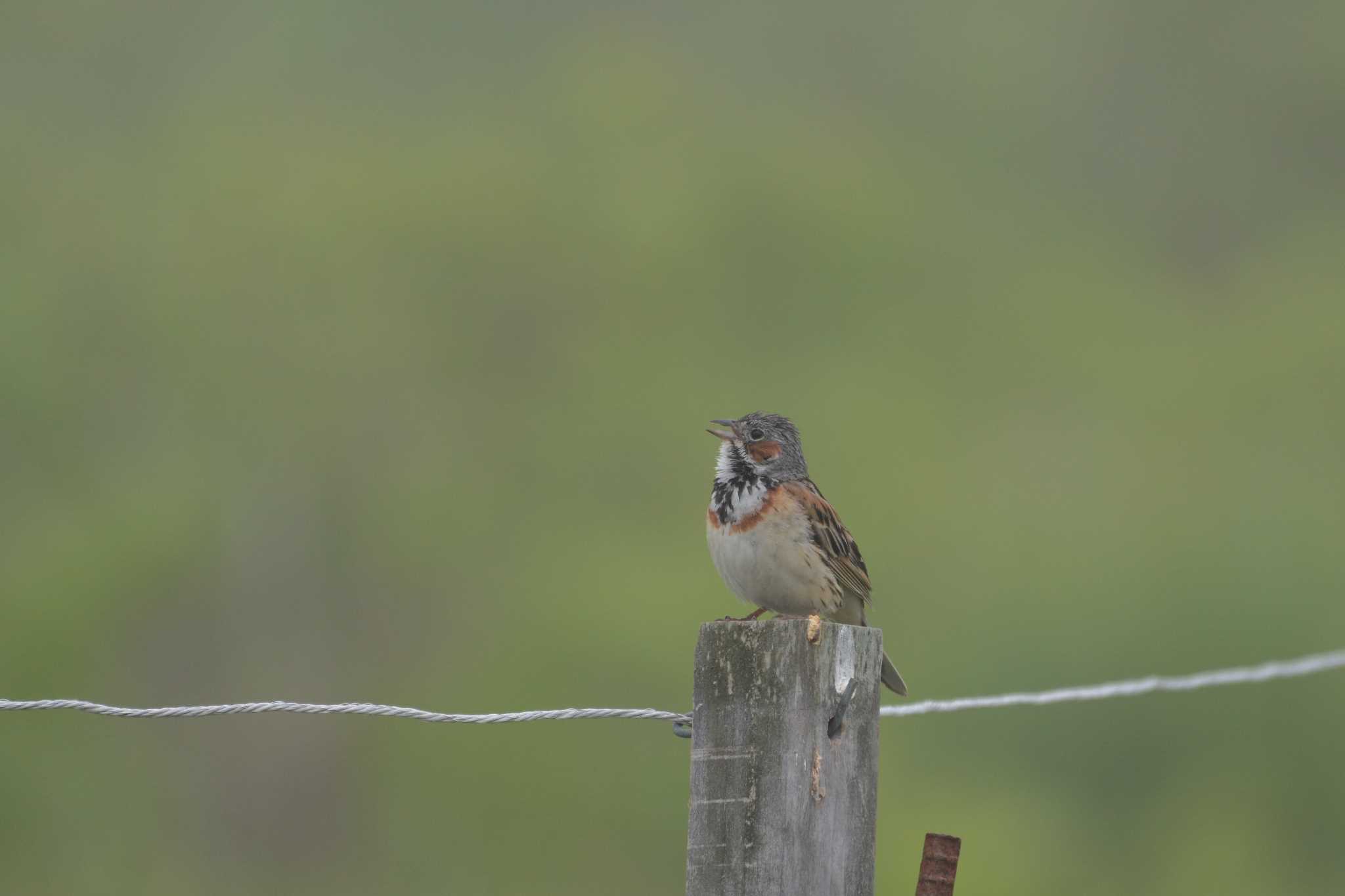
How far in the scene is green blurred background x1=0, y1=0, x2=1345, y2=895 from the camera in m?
24.7

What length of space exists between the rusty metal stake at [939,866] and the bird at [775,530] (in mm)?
1932

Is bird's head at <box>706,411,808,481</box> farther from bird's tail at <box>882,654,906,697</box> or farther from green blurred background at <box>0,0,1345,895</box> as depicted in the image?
green blurred background at <box>0,0,1345,895</box>

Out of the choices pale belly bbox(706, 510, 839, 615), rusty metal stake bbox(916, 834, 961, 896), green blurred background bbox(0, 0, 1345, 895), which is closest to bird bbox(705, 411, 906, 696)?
pale belly bbox(706, 510, 839, 615)

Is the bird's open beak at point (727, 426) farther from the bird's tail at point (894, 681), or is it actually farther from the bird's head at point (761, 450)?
the bird's tail at point (894, 681)

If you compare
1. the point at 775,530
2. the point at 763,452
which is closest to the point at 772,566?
the point at 775,530

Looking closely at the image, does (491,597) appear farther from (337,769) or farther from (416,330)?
(416,330)

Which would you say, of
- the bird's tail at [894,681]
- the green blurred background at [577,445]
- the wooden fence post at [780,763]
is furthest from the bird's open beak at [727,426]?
the green blurred background at [577,445]

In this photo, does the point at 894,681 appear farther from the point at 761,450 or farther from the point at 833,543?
the point at 761,450

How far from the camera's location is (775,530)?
18.6ft

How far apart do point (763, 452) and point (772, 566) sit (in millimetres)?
Result: 489

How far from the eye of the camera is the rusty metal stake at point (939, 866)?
3408mm

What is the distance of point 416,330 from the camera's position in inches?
1243

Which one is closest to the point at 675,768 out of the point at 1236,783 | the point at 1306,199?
the point at 1236,783

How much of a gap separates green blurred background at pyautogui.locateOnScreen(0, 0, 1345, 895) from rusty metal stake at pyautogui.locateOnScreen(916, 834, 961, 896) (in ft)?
58.5
